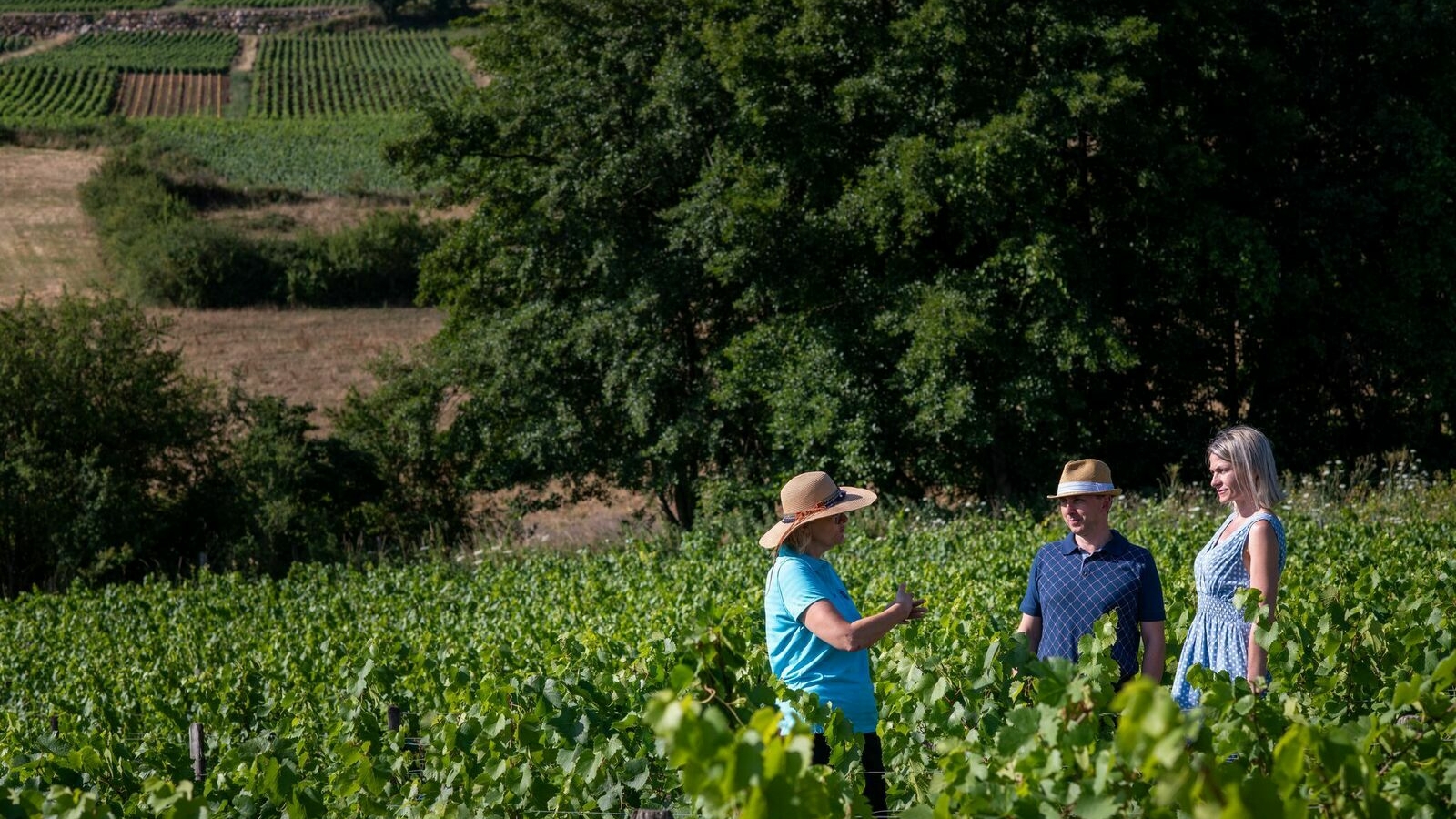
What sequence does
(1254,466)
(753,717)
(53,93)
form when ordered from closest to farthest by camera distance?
(753,717), (1254,466), (53,93)

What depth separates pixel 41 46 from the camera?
89438 mm

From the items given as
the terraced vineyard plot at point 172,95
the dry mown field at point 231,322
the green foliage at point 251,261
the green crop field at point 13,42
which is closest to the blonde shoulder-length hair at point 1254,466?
the dry mown field at point 231,322

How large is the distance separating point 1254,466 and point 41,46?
331ft

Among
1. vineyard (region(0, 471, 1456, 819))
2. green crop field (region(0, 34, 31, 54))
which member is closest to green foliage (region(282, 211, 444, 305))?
vineyard (region(0, 471, 1456, 819))

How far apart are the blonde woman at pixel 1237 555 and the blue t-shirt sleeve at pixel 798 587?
1388mm

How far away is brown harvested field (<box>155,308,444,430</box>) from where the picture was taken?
37625 mm

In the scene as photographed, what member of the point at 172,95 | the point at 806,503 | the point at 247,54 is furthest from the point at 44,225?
the point at 806,503

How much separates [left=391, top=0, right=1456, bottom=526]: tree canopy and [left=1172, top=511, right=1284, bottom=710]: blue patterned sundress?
43.6 ft

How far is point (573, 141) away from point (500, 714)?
18.5m

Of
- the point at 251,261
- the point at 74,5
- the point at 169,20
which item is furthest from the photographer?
the point at 74,5

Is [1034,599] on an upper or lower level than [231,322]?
upper

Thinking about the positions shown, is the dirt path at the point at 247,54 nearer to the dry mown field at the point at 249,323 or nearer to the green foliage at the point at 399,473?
the dry mown field at the point at 249,323

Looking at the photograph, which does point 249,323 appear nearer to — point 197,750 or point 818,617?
point 197,750

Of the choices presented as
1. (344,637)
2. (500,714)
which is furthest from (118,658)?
(500,714)
